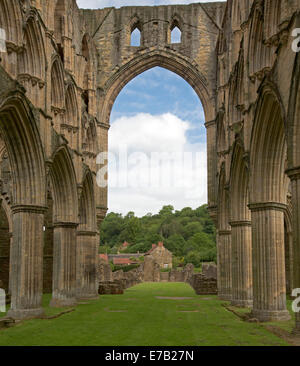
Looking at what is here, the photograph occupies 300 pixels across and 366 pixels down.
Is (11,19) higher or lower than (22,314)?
higher

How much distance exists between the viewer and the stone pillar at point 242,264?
1770 cm

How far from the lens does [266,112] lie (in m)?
13.7

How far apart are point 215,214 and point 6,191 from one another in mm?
11049

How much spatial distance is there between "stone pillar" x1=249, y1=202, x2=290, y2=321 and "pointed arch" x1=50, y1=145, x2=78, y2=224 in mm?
8863

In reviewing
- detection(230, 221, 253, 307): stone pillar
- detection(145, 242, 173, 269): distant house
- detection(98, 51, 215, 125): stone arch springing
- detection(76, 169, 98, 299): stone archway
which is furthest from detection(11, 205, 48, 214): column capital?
detection(145, 242, 173, 269): distant house

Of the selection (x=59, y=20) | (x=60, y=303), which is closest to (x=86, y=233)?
(x=60, y=303)

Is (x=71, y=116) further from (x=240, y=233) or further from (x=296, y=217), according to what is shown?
(x=296, y=217)

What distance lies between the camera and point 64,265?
1948cm

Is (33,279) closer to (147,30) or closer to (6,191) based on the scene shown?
(6,191)

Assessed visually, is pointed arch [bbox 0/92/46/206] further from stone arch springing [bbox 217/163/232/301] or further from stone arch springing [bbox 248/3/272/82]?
stone arch springing [bbox 217/163/232/301]

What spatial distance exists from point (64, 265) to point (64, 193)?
3.05 m

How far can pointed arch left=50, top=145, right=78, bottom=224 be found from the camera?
19969 millimetres

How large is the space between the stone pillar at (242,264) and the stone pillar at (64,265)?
6576mm

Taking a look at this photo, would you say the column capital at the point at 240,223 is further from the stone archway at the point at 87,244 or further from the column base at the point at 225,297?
the stone archway at the point at 87,244
